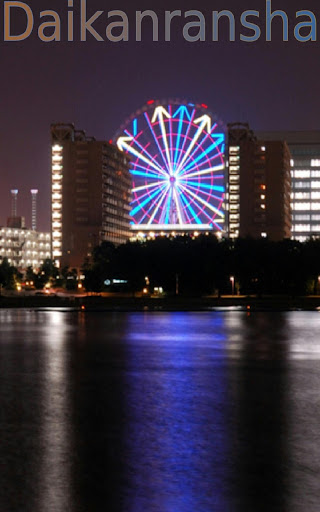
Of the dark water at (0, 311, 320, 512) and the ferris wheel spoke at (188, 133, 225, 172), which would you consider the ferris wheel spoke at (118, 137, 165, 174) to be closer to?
the ferris wheel spoke at (188, 133, 225, 172)

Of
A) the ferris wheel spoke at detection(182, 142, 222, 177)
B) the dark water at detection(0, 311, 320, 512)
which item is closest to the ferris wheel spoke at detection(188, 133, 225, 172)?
the ferris wheel spoke at detection(182, 142, 222, 177)

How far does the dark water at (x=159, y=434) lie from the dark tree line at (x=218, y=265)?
288ft

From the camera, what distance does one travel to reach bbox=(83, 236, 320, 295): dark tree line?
114 meters

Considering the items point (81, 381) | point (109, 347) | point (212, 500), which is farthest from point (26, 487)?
point (109, 347)

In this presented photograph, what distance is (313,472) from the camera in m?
10.1

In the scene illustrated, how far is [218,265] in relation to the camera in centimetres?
11362

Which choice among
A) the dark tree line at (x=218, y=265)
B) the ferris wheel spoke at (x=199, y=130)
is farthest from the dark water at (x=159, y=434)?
the ferris wheel spoke at (x=199, y=130)

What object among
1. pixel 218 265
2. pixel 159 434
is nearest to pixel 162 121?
pixel 218 265

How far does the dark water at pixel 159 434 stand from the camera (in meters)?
9.05

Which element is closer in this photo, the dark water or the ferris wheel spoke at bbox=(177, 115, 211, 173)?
the dark water

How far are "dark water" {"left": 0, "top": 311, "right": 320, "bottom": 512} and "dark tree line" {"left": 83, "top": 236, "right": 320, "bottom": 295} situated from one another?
87.9 m

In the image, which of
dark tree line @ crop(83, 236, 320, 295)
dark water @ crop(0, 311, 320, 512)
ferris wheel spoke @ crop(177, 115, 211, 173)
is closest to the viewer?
dark water @ crop(0, 311, 320, 512)

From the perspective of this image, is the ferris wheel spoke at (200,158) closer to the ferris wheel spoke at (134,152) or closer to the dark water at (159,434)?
the ferris wheel spoke at (134,152)

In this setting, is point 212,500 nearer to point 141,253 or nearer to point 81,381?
point 81,381
